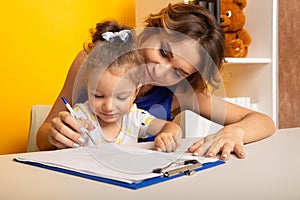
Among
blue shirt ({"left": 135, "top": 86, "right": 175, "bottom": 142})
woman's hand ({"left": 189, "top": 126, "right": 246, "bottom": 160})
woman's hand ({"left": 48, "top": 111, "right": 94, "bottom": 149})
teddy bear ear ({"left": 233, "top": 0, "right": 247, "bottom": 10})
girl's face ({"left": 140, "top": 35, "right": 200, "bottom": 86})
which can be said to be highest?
teddy bear ear ({"left": 233, "top": 0, "right": 247, "bottom": 10})

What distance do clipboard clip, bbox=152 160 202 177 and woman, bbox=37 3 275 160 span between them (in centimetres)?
20

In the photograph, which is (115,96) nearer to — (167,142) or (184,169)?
(167,142)

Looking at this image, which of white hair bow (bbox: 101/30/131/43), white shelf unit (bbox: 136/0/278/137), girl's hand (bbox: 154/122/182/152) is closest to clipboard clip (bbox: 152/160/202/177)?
girl's hand (bbox: 154/122/182/152)

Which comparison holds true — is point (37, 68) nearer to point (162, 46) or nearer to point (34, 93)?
point (34, 93)

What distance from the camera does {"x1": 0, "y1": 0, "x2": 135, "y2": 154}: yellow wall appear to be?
1.85 metres

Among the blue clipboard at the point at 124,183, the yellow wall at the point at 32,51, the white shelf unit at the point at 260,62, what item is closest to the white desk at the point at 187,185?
the blue clipboard at the point at 124,183

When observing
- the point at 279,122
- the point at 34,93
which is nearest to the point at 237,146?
the point at 279,122

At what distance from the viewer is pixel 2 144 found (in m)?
1.86

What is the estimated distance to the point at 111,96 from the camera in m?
0.89

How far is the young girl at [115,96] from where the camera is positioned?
892 mm

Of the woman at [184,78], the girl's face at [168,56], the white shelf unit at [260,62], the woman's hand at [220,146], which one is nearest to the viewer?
the woman's hand at [220,146]

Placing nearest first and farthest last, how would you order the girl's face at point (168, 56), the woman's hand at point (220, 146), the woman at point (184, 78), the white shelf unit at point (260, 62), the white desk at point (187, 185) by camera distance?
the white desk at point (187, 185), the woman's hand at point (220, 146), the woman at point (184, 78), the girl's face at point (168, 56), the white shelf unit at point (260, 62)

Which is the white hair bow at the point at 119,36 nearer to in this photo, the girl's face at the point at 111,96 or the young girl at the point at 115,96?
the young girl at the point at 115,96

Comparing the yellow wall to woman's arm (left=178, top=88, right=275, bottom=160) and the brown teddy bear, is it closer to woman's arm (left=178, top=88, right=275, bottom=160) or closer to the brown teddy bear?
the brown teddy bear
